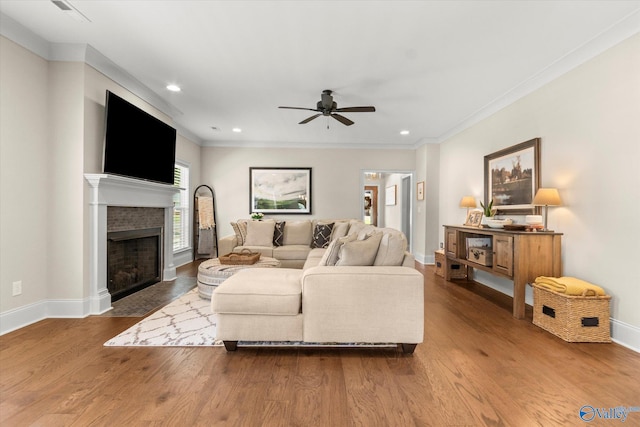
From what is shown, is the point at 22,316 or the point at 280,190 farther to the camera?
the point at 280,190

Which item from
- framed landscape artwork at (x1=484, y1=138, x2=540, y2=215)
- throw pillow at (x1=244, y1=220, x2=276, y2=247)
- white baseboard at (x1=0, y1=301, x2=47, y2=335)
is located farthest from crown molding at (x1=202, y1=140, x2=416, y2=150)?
white baseboard at (x1=0, y1=301, x2=47, y2=335)

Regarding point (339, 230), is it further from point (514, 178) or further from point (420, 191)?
point (514, 178)

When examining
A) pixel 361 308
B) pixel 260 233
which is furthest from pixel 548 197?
pixel 260 233

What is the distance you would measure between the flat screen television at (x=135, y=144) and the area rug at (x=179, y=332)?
165 centimetres

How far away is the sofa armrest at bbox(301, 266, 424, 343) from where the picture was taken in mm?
2215

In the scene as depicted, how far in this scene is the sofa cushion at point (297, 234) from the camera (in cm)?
546

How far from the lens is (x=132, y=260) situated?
3947 millimetres

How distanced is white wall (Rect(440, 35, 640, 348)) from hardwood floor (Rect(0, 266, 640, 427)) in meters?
0.67

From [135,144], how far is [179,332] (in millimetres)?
2314

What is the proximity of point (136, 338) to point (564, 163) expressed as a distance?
14.6 ft

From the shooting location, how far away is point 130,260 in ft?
12.8

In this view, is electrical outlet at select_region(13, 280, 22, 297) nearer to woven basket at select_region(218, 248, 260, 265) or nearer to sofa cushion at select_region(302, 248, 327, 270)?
woven basket at select_region(218, 248, 260, 265)

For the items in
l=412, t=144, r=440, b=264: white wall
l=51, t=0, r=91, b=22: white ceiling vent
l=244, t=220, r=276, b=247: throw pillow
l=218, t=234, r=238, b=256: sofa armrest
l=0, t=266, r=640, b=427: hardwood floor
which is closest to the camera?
l=0, t=266, r=640, b=427: hardwood floor

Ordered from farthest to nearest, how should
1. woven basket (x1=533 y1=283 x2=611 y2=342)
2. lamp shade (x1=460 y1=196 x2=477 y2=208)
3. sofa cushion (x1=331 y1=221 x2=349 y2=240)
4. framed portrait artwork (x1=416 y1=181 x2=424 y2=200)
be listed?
framed portrait artwork (x1=416 y1=181 x2=424 y2=200)
sofa cushion (x1=331 y1=221 x2=349 y2=240)
lamp shade (x1=460 y1=196 x2=477 y2=208)
woven basket (x1=533 y1=283 x2=611 y2=342)
